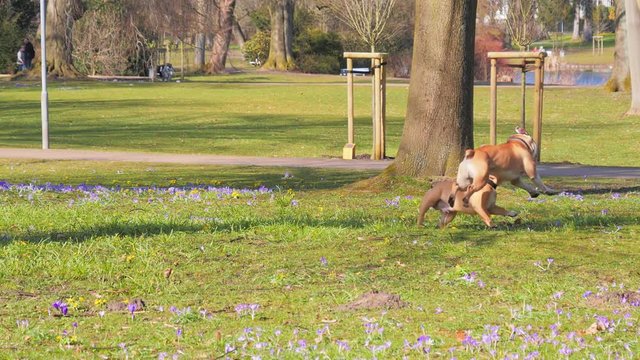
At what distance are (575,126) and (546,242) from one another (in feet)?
72.4

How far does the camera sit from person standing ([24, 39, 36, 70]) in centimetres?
6134

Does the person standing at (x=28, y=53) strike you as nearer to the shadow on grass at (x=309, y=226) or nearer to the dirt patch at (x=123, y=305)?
Result: the shadow on grass at (x=309, y=226)

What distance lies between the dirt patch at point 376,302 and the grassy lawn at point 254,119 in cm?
1503

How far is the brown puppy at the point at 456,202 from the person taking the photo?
32.8ft

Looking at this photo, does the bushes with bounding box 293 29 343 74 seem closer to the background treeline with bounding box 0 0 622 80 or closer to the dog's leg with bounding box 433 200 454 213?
the background treeline with bounding box 0 0 622 80

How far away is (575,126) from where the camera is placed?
31125mm

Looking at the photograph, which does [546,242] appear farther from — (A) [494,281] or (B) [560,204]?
Result: (B) [560,204]

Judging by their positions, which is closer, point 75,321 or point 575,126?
point 75,321

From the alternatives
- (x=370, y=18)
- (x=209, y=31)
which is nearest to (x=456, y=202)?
(x=209, y=31)

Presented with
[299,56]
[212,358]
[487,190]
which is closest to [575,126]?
[487,190]

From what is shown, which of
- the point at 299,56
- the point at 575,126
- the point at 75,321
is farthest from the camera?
the point at 299,56

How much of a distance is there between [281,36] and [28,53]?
1623 centimetres

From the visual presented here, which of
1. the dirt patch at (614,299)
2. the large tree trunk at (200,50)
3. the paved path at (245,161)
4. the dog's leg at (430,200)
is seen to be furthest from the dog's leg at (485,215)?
the large tree trunk at (200,50)

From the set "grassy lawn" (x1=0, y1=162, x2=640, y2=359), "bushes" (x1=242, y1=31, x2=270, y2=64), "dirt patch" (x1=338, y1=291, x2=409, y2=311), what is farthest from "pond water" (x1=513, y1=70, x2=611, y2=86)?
"dirt patch" (x1=338, y1=291, x2=409, y2=311)
